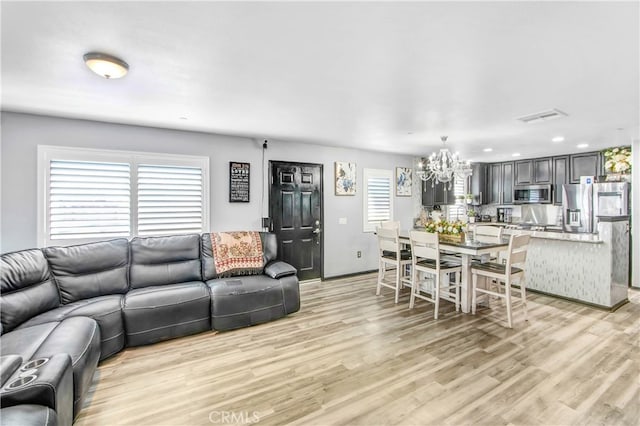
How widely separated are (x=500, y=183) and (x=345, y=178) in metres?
4.10

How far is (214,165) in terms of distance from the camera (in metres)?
4.33

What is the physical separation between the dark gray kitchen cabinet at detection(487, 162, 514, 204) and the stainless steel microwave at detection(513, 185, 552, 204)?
166 millimetres

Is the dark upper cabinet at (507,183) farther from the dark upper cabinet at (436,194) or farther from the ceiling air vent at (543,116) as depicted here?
the ceiling air vent at (543,116)

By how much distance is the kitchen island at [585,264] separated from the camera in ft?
12.5

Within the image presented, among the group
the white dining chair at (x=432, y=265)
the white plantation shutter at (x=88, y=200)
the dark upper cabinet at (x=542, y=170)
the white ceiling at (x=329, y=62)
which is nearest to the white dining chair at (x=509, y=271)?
the white dining chair at (x=432, y=265)

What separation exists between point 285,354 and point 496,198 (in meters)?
6.53

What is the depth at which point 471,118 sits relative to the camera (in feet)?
11.5

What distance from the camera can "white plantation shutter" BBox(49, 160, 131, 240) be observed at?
3445mm

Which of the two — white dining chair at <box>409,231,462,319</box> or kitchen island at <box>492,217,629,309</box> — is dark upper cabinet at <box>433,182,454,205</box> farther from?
white dining chair at <box>409,231,462,319</box>

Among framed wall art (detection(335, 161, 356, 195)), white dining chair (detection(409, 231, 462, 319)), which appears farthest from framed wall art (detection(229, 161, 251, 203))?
white dining chair (detection(409, 231, 462, 319))

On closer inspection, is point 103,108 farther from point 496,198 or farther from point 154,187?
point 496,198

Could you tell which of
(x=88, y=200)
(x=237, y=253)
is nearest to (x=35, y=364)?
(x=237, y=253)
